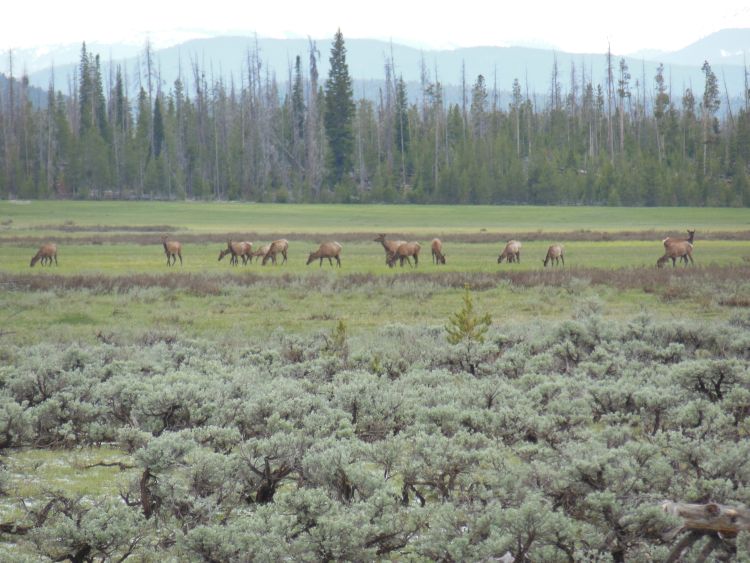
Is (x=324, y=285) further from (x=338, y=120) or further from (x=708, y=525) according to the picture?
(x=338, y=120)

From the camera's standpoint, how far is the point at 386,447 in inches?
317

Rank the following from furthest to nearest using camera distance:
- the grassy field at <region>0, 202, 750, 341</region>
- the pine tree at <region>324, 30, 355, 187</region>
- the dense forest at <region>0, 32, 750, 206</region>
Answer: the pine tree at <region>324, 30, 355, 187</region>, the dense forest at <region>0, 32, 750, 206</region>, the grassy field at <region>0, 202, 750, 341</region>

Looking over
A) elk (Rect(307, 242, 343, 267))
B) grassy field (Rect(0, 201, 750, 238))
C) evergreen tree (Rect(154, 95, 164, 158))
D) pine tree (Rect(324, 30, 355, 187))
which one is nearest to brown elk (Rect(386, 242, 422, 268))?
elk (Rect(307, 242, 343, 267))

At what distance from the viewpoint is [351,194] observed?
302 ft

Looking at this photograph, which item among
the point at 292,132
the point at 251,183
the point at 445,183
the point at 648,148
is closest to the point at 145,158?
the point at 251,183

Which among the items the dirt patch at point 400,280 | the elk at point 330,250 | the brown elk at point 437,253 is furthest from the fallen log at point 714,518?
the elk at point 330,250

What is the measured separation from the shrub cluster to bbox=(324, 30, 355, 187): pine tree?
275 feet

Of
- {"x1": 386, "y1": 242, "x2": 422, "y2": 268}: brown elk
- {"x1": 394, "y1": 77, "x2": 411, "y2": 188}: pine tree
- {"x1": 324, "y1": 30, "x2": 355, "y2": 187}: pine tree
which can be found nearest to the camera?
{"x1": 386, "y1": 242, "x2": 422, "y2": 268}: brown elk

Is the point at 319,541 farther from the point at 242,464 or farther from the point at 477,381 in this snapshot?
Answer: the point at 477,381

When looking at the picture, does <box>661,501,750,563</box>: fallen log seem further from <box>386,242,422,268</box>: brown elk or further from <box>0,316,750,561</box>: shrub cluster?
<box>386,242,422,268</box>: brown elk

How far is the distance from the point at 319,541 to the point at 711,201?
81.9m

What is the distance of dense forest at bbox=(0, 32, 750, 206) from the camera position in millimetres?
88438

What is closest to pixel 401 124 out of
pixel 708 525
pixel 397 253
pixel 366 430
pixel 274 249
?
Answer: pixel 274 249

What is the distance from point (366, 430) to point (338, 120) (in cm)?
8988
